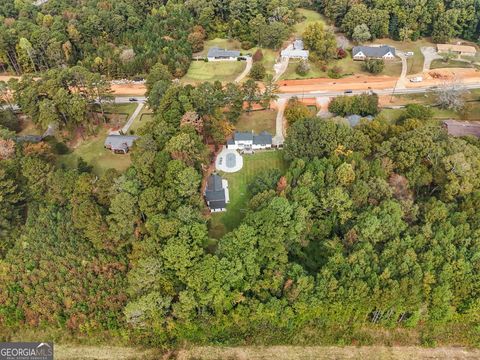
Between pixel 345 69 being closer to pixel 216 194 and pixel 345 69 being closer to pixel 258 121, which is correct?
pixel 258 121

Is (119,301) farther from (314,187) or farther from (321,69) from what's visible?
(321,69)

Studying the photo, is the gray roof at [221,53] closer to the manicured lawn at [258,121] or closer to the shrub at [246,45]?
the shrub at [246,45]

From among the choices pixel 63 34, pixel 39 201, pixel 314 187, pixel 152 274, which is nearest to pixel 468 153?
pixel 314 187

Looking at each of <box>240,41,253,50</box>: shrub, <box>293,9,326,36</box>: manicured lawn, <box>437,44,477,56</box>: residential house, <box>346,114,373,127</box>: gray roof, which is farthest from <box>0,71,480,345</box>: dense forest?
<box>293,9,326,36</box>: manicured lawn

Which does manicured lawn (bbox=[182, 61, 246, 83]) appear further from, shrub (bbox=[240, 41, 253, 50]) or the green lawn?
the green lawn

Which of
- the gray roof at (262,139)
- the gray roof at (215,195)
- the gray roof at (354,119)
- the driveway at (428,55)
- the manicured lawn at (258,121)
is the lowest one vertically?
the gray roof at (215,195)

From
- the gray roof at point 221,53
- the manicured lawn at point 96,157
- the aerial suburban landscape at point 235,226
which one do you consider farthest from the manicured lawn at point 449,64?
the manicured lawn at point 96,157
